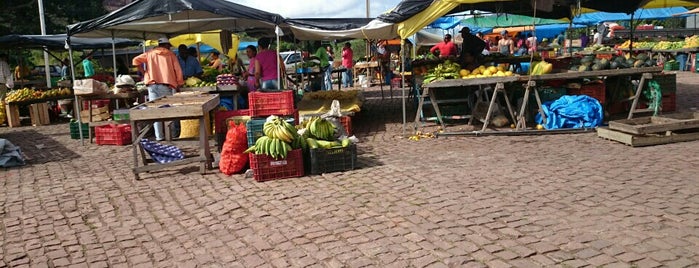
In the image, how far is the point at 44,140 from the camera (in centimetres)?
1205

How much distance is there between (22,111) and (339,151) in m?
12.6

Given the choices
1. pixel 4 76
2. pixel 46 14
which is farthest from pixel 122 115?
pixel 46 14

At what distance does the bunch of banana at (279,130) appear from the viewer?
24.0 ft

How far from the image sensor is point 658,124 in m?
8.59

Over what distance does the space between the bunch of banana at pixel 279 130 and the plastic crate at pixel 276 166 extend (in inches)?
8.3

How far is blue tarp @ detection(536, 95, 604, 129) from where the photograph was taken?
10.2m

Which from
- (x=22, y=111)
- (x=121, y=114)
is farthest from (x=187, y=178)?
(x=22, y=111)

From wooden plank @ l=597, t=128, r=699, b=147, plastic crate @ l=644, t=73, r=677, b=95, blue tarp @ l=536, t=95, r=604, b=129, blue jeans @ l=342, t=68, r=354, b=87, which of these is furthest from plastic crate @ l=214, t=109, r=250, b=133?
blue jeans @ l=342, t=68, r=354, b=87

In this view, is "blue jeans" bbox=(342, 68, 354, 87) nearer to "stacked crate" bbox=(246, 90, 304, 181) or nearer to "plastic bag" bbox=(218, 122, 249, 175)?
"stacked crate" bbox=(246, 90, 304, 181)

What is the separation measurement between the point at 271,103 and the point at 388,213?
13.3 feet

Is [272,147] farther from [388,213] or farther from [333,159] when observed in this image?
[388,213]

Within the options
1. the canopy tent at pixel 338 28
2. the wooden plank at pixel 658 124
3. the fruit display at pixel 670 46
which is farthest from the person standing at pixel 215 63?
the fruit display at pixel 670 46

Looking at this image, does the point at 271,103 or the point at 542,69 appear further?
the point at 542,69

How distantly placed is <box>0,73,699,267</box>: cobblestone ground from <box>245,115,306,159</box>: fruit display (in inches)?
16.3
